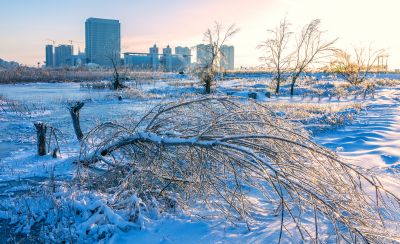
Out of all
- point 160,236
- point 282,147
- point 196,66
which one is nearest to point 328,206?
A: point 282,147

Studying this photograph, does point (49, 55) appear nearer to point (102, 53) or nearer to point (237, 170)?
point (102, 53)

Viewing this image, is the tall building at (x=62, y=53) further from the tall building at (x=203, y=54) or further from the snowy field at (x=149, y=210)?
the snowy field at (x=149, y=210)

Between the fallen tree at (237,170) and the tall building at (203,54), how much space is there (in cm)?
2541

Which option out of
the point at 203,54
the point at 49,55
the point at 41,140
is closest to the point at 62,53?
the point at 49,55

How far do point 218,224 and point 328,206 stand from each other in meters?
1.42

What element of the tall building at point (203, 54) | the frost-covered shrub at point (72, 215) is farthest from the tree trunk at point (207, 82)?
the frost-covered shrub at point (72, 215)

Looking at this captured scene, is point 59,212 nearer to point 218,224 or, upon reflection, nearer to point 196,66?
point 218,224

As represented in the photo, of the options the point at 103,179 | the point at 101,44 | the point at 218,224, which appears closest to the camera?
the point at 218,224

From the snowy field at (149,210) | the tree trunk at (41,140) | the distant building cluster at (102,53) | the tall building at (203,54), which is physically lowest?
the snowy field at (149,210)

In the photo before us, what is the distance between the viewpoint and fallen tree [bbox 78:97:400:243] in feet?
11.5

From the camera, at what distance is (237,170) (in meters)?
4.72

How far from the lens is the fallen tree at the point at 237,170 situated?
→ 352 cm

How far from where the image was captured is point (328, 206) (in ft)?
Result: 10.4

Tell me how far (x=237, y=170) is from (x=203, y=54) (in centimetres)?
2965
